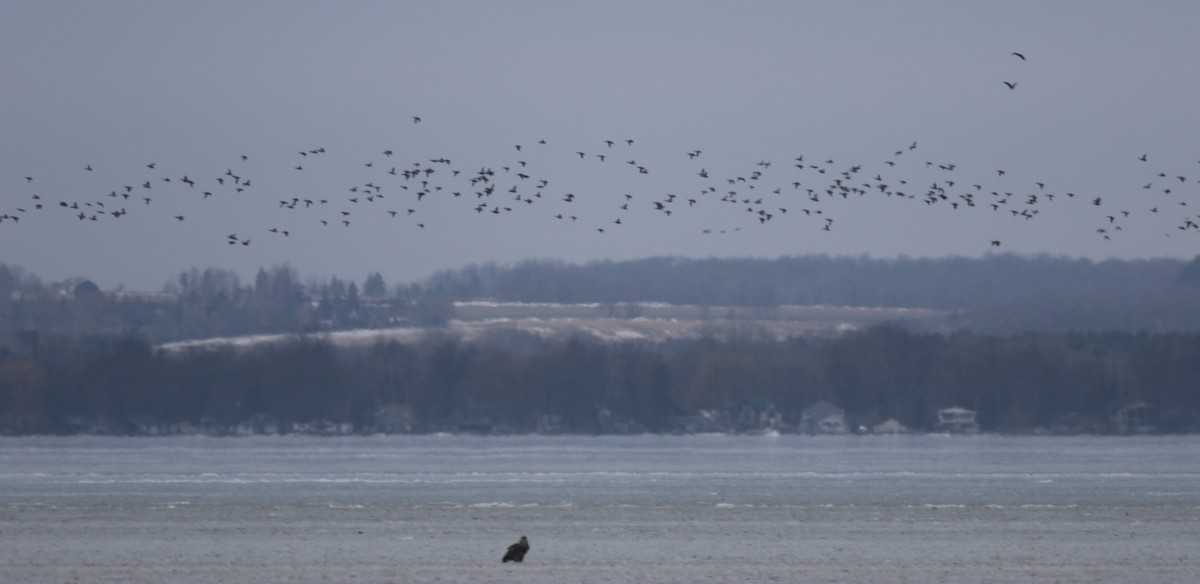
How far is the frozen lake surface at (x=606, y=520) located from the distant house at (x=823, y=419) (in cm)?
5369

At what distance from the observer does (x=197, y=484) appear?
71688 millimetres

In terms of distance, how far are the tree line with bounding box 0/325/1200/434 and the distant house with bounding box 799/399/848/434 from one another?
724 millimetres

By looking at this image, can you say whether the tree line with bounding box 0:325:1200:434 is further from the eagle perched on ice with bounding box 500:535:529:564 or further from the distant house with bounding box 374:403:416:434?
the eagle perched on ice with bounding box 500:535:529:564

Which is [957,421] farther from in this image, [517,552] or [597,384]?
[517,552]

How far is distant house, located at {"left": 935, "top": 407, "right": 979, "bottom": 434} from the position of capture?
5763 inches

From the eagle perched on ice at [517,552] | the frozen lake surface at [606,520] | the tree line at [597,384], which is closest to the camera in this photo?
the frozen lake surface at [606,520]

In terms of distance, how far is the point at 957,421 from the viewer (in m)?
147

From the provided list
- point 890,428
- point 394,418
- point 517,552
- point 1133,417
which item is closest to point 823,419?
point 890,428

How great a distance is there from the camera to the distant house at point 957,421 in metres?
146

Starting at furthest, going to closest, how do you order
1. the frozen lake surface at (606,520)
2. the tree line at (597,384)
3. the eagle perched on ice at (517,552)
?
1. the tree line at (597,384)
2. the eagle perched on ice at (517,552)
3. the frozen lake surface at (606,520)

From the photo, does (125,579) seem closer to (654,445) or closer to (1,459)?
(1,459)

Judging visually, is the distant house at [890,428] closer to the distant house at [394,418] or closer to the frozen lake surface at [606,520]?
the distant house at [394,418]

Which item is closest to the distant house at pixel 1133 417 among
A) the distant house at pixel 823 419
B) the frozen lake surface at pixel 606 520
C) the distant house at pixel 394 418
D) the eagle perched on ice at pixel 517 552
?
the distant house at pixel 823 419

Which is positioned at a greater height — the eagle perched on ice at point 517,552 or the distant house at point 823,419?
the distant house at point 823,419
